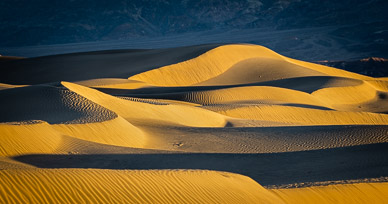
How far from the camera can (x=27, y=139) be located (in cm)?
984

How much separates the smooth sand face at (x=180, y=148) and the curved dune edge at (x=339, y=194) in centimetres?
2

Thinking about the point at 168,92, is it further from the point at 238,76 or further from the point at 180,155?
the point at 180,155

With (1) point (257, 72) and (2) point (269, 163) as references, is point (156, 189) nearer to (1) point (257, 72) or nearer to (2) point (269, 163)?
(2) point (269, 163)

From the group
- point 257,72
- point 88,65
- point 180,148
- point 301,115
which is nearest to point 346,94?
point 257,72

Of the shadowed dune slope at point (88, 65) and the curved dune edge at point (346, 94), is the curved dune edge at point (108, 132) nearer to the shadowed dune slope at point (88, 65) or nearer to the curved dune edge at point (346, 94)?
the curved dune edge at point (346, 94)

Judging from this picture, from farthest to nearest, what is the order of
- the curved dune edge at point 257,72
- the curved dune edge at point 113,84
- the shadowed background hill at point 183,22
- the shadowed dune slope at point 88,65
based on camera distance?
the shadowed background hill at point 183,22 → the shadowed dune slope at point 88,65 → the curved dune edge at point 257,72 → the curved dune edge at point 113,84

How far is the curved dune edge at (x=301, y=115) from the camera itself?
19.2m

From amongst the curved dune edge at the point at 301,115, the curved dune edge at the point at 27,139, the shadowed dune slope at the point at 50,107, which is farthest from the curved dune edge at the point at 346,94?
the curved dune edge at the point at 27,139

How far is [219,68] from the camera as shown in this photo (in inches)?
1379

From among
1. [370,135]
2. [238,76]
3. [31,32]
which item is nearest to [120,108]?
[370,135]

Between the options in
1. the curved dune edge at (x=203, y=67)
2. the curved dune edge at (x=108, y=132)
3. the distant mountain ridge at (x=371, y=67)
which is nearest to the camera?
the curved dune edge at (x=108, y=132)

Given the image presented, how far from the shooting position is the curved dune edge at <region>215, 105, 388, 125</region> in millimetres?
19250

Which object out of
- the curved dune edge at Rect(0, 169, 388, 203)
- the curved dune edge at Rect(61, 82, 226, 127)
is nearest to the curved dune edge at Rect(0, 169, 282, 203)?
the curved dune edge at Rect(0, 169, 388, 203)

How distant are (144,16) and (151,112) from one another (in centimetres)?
14301
